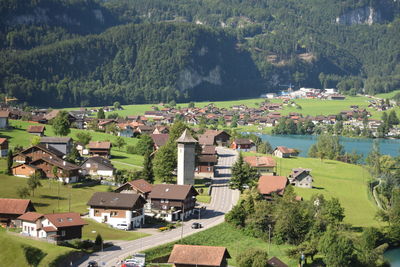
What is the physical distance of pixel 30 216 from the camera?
1853 inches

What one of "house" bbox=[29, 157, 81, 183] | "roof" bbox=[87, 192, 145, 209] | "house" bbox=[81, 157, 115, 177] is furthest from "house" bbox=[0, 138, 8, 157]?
"roof" bbox=[87, 192, 145, 209]

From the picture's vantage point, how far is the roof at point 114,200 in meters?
52.2

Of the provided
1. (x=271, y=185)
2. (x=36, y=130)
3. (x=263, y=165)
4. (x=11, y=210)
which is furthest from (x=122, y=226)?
(x=36, y=130)

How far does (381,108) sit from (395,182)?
112m

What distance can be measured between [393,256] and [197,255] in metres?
19.3

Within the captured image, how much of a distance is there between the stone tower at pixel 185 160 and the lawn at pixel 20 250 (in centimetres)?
2317

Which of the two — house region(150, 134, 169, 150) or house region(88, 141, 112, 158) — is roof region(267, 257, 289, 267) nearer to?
house region(88, 141, 112, 158)

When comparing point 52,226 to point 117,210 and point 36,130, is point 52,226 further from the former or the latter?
point 36,130

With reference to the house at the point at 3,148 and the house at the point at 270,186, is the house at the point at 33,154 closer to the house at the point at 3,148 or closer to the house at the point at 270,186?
the house at the point at 3,148

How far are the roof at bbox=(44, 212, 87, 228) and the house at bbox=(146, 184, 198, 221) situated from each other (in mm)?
10009

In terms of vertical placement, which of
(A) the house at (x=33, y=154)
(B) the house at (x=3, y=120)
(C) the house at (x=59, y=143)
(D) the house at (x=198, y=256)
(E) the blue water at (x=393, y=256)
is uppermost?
(B) the house at (x=3, y=120)

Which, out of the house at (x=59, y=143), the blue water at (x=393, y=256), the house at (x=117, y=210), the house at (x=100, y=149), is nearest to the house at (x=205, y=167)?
the house at (x=100, y=149)

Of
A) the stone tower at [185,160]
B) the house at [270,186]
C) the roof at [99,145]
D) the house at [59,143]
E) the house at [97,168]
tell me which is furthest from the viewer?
the roof at [99,145]

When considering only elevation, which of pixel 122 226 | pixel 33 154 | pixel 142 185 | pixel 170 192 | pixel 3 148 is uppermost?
pixel 3 148
